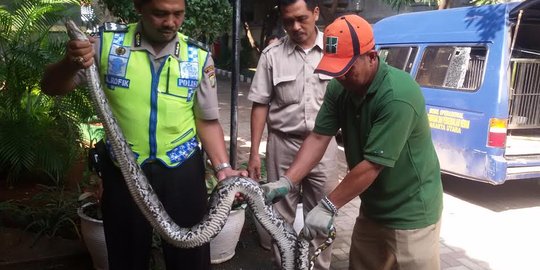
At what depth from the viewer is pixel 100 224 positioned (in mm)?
3246

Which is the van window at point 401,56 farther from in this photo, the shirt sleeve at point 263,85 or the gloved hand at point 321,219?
the gloved hand at point 321,219

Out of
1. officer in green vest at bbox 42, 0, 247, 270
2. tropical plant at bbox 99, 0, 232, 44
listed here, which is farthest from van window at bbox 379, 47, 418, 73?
officer in green vest at bbox 42, 0, 247, 270

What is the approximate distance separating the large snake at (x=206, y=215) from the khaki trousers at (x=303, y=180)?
3.00 ft

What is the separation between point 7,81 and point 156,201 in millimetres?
3202

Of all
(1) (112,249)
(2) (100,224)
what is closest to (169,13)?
(1) (112,249)

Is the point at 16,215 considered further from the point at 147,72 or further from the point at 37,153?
the point at 147,72

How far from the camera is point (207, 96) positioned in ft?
7.63

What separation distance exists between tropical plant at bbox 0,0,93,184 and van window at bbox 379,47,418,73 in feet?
15.0

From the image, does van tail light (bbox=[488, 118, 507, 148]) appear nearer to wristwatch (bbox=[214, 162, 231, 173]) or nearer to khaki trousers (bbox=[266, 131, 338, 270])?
khaki trousers (bbox=[266, 131, 338, 270])

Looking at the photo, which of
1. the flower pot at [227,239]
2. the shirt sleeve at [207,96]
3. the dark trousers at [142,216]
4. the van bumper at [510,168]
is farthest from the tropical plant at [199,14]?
the van bumper at [510,168]

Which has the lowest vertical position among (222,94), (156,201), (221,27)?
(222,94)

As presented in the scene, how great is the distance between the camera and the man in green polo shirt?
81.7 inches

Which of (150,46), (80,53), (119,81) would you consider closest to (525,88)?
(150,46)

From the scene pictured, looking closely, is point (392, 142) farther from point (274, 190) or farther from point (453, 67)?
point (453, 67)
